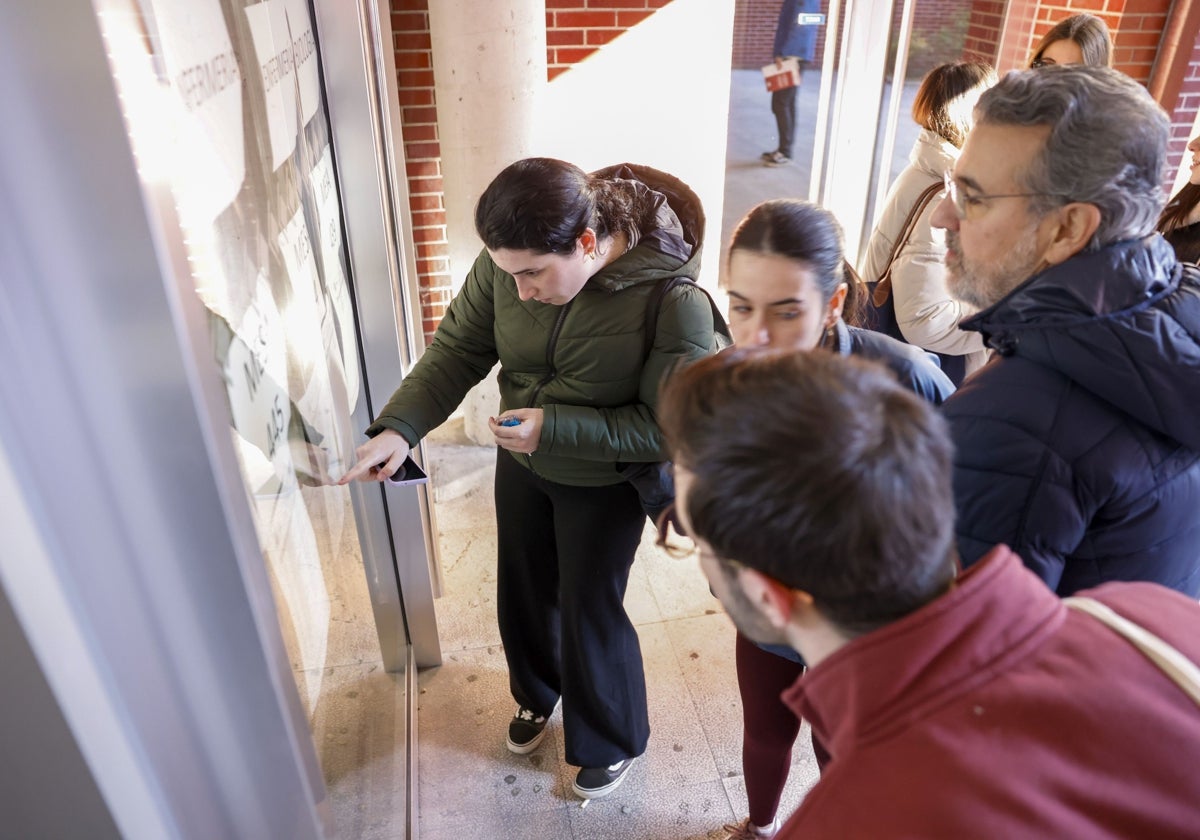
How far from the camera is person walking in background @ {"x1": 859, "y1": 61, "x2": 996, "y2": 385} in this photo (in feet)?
7.89

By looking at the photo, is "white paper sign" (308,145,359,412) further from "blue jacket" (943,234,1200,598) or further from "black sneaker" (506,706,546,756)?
"blue jacket" (943,234,1200,598)

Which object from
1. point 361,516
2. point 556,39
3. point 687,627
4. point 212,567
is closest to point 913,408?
point 212,567

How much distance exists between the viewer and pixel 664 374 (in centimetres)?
171

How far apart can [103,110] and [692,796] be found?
2200mm

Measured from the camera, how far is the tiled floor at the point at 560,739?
87.2 inches

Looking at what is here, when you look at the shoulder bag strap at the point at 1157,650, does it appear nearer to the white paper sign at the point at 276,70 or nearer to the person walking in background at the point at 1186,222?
the white paper sign at the point at 276,70

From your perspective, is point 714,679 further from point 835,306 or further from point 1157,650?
point 1157,650

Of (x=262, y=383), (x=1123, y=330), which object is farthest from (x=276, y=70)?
(x=1123, y=330)

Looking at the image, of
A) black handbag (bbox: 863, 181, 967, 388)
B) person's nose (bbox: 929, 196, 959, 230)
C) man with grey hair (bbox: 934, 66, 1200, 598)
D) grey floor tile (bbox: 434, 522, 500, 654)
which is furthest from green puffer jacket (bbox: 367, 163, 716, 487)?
grey floor tile (bbox: 434, 522, 500, 654)

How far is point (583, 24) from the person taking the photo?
3664mm

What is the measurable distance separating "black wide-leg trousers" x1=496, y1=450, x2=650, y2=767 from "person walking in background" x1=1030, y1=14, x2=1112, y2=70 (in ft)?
7.50

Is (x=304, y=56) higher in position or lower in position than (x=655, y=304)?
higher

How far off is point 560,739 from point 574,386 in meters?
1.22

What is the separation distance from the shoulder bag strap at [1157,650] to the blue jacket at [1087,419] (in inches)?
13.7
